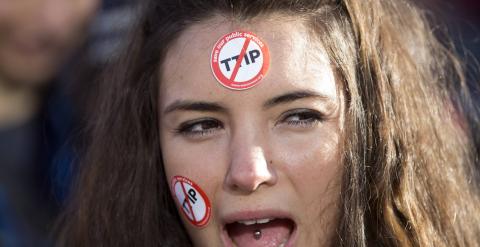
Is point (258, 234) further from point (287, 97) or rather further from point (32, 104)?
point (32, 104)

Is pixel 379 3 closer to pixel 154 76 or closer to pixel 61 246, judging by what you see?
pixel 154 76

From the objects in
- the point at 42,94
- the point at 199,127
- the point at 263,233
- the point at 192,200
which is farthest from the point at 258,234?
the point at 42,94

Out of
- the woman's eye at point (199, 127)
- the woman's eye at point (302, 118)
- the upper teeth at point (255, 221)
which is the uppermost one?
the woman's eye at point (199, 127)

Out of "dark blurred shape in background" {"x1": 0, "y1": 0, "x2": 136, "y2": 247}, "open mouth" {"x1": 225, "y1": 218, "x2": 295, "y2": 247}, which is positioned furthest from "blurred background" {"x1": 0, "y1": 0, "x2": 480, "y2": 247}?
"open mouth" {"x1": 225, "y1": 218, "x2": 295, "y2": 247}

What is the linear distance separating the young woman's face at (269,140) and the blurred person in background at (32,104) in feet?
3.31

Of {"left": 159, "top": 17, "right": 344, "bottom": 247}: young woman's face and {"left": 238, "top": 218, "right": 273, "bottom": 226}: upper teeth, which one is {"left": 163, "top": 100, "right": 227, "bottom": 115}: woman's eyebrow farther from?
{"left": 238, "top": 218, "right": 273, "bottom": 226}: upper teeth

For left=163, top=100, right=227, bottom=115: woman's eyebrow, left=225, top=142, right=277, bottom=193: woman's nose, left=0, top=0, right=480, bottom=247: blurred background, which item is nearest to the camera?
left=225, top=142, right=277, bottom=193: woman's nose

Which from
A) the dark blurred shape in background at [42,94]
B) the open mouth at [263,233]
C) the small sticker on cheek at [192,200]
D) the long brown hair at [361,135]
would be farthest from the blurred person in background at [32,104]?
the open mouth at [263,233]

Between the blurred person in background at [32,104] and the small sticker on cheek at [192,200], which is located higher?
the blurred person in background at [32,104]

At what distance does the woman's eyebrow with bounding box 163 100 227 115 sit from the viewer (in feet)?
8.76

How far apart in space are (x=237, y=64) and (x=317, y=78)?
23cm

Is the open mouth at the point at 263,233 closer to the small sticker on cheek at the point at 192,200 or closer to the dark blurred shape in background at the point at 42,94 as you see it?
the small sticker on cheek at the point at 192,200

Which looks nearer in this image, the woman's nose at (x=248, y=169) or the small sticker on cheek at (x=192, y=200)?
the woman's nose at (x=248, y=169)

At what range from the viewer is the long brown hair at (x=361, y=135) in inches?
107
